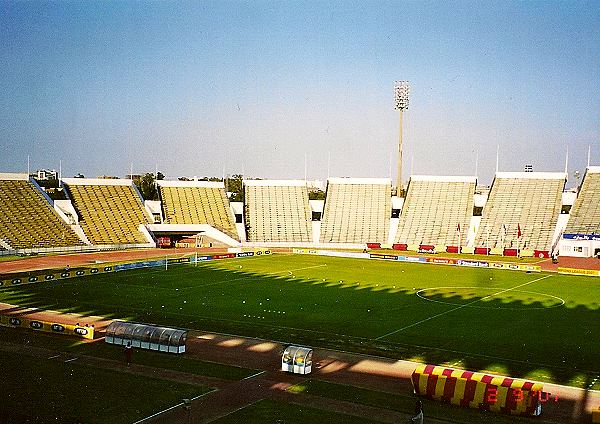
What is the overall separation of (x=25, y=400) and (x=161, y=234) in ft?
269

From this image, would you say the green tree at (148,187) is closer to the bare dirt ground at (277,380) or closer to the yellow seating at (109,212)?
the yellow seating at (109,212)

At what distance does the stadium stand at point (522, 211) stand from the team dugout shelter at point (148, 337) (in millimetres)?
74836

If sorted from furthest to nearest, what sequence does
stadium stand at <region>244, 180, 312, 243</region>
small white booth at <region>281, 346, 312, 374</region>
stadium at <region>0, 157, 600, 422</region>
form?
1. stadium stand at <region>244, 180, 312, 243</region>
2. stadium at <region>0, 157, 600, 422</region>
3. small white booth at <region>281, 346, 312, 374</region>

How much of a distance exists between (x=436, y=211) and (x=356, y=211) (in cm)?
1415

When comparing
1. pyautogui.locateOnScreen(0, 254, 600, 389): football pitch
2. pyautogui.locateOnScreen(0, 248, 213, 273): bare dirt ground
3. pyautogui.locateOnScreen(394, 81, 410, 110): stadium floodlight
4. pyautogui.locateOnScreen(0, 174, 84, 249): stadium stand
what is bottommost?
pyautogui.locateOnScreen(0, 254, 600, 389): football pitch

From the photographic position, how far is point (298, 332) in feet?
127

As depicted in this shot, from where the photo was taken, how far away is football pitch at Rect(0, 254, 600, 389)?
34.5 meters

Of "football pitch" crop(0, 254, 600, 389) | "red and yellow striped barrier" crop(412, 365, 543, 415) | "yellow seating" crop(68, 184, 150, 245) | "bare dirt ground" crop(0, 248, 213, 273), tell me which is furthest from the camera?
"yellow seating" crop(68, 184, 150, 245)

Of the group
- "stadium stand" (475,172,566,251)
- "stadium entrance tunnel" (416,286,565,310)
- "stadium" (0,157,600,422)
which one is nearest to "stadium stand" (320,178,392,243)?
"stadium" (0,157,600,422)

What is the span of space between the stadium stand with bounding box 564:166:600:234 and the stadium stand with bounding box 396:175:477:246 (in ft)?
53.6

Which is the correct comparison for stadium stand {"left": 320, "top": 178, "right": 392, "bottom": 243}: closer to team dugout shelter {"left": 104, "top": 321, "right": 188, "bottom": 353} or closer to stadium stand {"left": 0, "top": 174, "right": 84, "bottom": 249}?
stadium stand {"left": 0, "top": 174, "right": 84, "bottom": 249}

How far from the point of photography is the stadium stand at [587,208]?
3770 inches

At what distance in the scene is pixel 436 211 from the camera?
361ft

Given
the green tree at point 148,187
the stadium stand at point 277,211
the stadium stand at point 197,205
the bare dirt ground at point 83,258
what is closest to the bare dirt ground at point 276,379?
the bare dirt ground at point 83,258
